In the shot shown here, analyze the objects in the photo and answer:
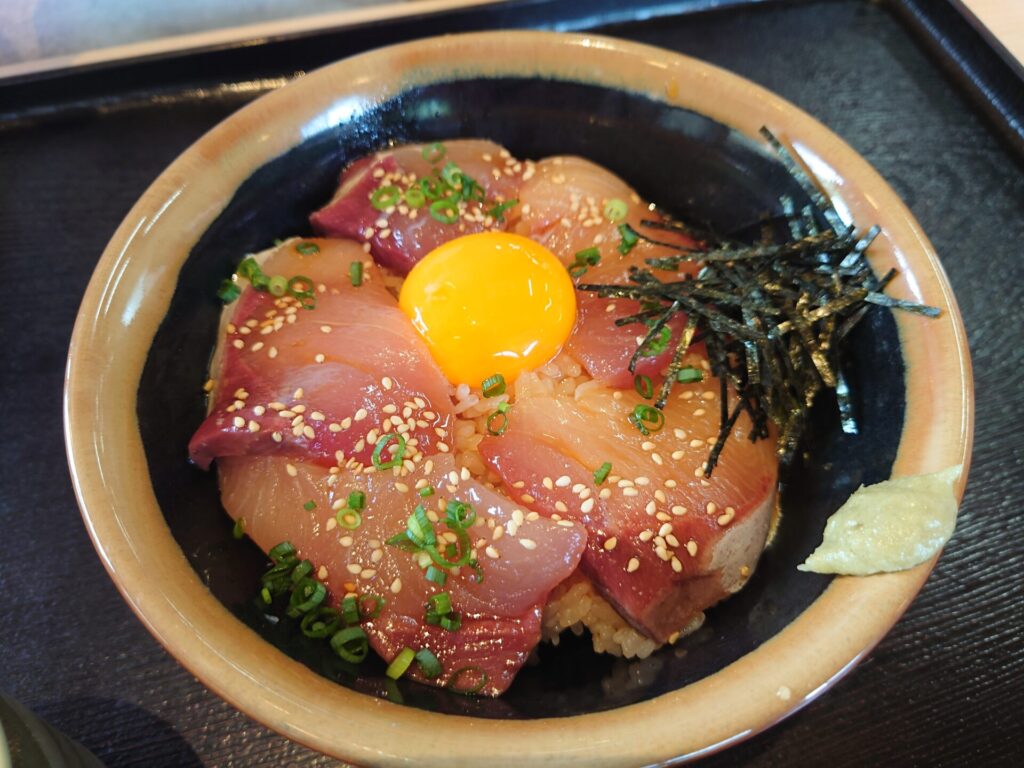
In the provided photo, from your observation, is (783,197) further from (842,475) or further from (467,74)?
(467,74)

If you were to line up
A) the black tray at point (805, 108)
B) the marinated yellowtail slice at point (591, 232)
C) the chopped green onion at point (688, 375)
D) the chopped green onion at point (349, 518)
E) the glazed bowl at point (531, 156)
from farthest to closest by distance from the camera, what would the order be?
the marinated yellowtail slice at point (591, 232)
the chopped green onion at point (688, 375)
the black tray at point (805, 108)
the chopped green onion at point (349, 518)
the glazed bowl at point (531, 156)

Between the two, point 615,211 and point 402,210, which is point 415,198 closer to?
point 402,210

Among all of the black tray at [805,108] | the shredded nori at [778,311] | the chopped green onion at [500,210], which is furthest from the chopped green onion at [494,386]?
the black tray at [805,108]

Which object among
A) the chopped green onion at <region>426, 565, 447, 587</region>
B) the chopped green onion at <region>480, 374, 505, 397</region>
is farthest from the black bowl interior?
the chopped green onion at <region>480, 374, 505, 397</region>

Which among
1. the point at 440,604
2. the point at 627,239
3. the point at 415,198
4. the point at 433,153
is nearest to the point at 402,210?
the point at 415,198

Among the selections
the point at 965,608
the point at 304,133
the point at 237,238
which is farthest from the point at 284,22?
the point at 965,608

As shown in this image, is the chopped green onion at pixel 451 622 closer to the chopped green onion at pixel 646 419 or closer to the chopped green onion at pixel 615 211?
the chopped green onion at pixel 646 419
